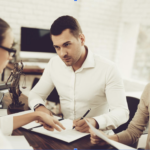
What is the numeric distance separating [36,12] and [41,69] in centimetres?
129

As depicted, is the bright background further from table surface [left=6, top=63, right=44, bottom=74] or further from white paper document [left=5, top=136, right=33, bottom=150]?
white paper document [left=5, top=136, right=33, bottom=150]

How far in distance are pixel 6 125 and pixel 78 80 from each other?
0.70 metres

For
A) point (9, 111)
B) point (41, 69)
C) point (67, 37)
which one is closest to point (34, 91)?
point (9, 111)

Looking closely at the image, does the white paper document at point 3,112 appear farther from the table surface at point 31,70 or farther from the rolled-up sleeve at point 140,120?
the table surface at point 31,70

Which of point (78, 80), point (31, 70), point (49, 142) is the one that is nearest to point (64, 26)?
point (78, 80)

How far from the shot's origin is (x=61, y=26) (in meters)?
1.34

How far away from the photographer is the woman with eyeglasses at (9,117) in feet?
2.71

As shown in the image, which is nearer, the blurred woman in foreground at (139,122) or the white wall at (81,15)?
the blurred woman in foreground at (139,122)

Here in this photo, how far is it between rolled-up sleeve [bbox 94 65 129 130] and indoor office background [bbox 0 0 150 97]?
7.25ft

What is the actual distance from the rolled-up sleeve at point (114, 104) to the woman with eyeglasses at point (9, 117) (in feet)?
0.95

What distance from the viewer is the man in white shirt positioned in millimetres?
1343

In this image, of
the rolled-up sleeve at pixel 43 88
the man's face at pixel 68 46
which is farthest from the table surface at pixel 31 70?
the man's face at pixel 68 46

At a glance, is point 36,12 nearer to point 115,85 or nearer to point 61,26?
point 61,26

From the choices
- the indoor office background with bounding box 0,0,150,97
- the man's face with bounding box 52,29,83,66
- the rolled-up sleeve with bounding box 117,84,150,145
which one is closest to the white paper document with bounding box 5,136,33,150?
the rolled-up sleeve with bounding box 117,84,150,145
